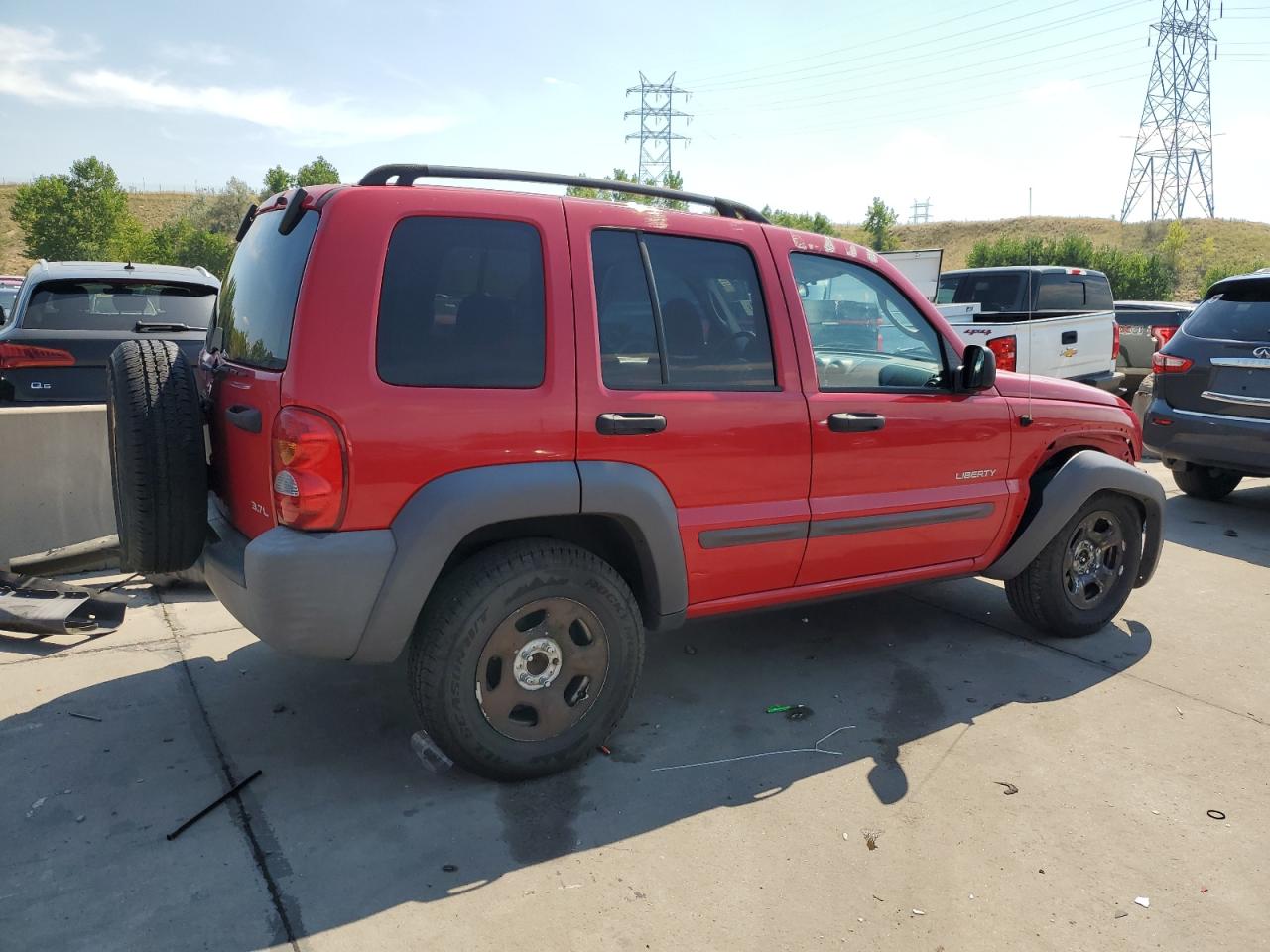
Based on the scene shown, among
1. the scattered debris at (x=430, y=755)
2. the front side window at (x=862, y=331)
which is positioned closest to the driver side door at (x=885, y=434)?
the front side window at (x=862, y=331)

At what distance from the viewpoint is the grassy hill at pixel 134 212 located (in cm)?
6794

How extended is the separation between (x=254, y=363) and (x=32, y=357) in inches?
142

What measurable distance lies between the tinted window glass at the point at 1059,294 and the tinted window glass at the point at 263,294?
968 centimetres

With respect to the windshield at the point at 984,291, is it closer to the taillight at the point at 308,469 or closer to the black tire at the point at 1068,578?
the black tire at the point at 1068,578

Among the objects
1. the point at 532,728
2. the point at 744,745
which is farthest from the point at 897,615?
the point at 532,728

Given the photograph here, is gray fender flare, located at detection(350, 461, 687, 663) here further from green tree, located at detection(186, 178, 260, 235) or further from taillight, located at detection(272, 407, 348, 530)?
green tree, located at detection(186, 178, 260, 235)

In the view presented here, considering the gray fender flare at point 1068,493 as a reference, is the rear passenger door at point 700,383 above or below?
above

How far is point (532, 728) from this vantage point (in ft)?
10.5

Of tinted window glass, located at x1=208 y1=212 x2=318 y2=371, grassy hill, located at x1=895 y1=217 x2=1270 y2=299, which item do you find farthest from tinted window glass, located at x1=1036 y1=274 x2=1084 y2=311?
grassy hill, located at x1=895 y1=217 x2=1270 y2=299

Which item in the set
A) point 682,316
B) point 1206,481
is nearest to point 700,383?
point 682,316

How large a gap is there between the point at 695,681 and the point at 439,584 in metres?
1.50

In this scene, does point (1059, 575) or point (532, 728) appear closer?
point (532, 728)

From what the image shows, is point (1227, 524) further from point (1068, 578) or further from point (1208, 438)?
point (1068, 578)

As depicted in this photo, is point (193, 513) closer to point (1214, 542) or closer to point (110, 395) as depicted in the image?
point (110, 395)
